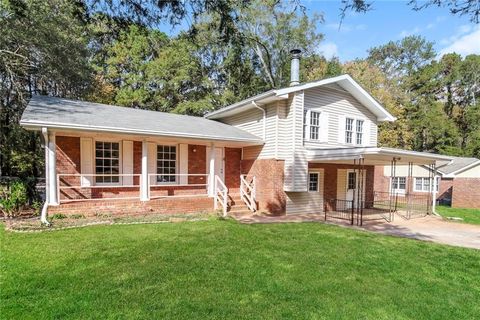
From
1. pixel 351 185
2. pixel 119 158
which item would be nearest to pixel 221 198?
pixel 119 158

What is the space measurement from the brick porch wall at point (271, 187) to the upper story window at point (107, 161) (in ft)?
19.8

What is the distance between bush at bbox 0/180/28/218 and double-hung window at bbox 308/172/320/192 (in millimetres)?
11440

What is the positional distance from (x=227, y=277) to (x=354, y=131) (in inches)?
485

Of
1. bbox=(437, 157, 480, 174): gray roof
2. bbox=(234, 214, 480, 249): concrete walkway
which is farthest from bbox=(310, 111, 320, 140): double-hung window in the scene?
bbox=(437, 157, 480, 174): gray roof

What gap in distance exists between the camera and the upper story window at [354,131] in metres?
15.2

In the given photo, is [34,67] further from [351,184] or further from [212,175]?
[351,184]

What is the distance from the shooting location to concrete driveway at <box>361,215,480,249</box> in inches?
360

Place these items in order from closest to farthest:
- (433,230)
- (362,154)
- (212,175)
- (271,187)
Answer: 1. (433,230)
2. (362,154)
3. (212,175)
4. (271,187)

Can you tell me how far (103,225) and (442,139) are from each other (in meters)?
38.9

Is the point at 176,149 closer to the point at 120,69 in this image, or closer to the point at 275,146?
the point at 275,146

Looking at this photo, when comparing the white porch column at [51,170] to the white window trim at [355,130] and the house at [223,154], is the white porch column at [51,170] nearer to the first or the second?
the house at [223,154]

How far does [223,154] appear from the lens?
14711 mm

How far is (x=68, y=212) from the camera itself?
31.8ft

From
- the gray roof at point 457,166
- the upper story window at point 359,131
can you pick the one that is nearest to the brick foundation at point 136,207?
the upper story window at point 359,131
